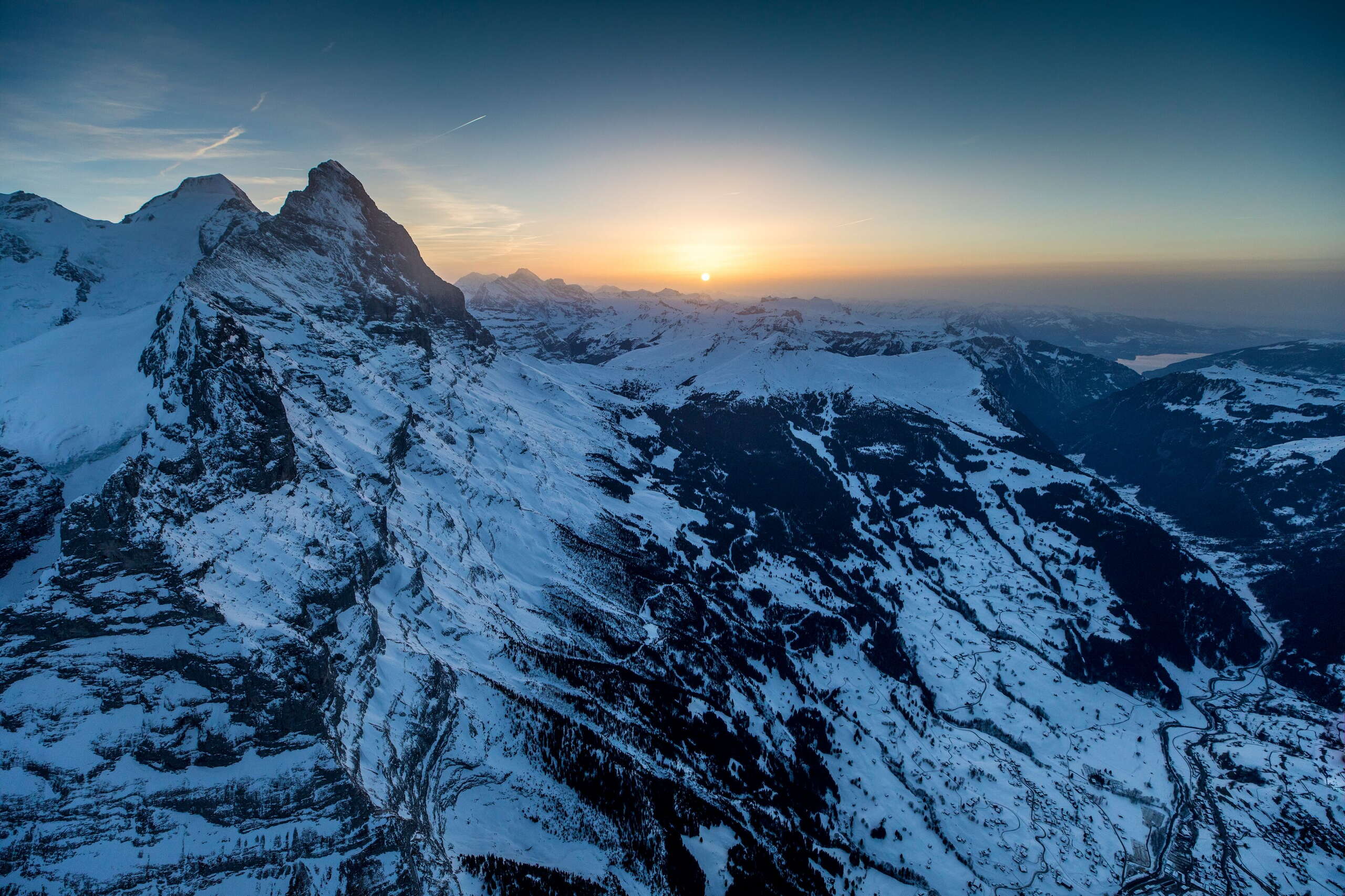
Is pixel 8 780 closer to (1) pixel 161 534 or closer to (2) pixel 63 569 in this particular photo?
(2) pixel 63 569

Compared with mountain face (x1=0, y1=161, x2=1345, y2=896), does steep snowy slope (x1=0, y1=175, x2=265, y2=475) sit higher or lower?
higher

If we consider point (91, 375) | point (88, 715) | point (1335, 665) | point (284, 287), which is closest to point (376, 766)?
point (88, 715)

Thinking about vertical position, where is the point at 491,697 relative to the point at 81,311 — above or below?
below

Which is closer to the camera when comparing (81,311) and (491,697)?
(491,697)

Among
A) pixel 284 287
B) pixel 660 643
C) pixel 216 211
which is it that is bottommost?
A: pixel 660 643
